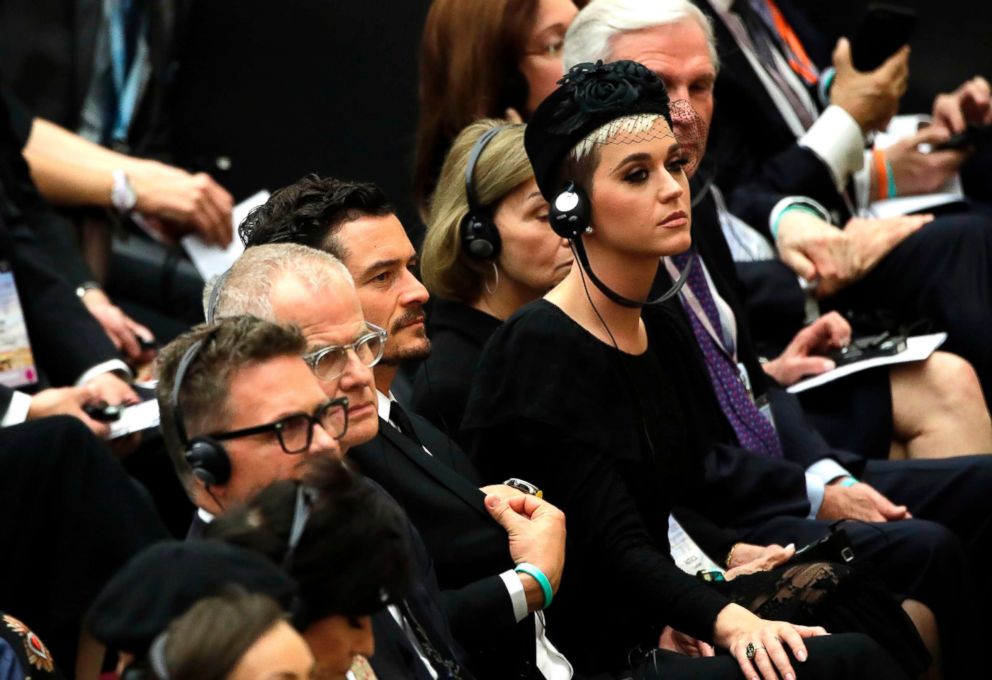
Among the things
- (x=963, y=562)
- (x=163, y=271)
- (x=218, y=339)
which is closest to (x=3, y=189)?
(x=163, y=271)

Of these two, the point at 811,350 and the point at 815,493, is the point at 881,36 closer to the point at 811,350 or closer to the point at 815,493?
the point at 811,350

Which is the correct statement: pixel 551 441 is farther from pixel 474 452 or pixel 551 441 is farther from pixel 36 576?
pixel 36 576

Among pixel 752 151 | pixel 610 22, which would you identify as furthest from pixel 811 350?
pixel 610 22

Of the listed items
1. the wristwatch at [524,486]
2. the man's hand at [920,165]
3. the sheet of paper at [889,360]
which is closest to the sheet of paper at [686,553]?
the wristwatch at [524,486]

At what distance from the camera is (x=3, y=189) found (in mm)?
3904

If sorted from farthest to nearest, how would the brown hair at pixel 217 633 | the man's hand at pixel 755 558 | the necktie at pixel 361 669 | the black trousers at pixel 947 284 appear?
the black trousers at pixel 947 284, the man's hand at pixel 755 558, the necktie at pixel 361 669, the brown hair at pixel 217 633

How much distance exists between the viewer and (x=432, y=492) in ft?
8.51

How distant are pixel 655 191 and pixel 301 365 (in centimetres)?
81

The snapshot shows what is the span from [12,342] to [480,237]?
1.13 meters

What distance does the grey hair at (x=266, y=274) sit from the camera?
2.48m

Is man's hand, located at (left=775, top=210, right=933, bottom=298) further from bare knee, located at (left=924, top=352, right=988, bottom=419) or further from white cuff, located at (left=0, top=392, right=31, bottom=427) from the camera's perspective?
white cuff, located at (left=0, top=392, right=31, bottom=427)

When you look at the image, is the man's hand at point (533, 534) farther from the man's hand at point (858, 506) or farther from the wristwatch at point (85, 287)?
the wristwatch at point (85, 287)

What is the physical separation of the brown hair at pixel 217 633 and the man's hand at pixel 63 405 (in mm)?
1858

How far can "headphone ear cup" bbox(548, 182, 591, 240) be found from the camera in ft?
9.05
